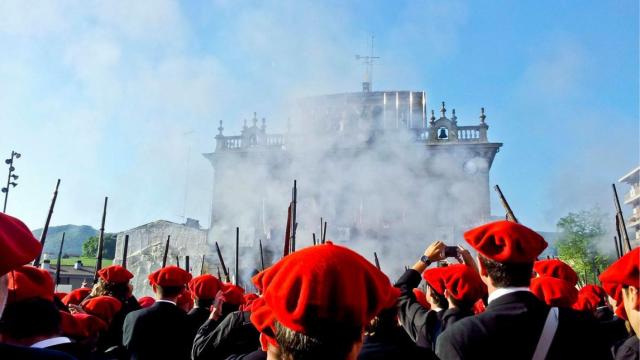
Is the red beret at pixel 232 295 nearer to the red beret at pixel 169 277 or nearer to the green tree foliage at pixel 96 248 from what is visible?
the red beret at pixel 169 277

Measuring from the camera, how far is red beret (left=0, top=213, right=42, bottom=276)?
1672mm

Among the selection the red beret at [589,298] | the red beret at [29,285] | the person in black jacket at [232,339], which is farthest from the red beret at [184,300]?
the red beret at [589,298]

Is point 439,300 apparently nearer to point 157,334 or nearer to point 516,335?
point 516,335

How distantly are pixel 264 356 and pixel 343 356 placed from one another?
973 mm

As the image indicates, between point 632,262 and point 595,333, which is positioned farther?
point 595,333

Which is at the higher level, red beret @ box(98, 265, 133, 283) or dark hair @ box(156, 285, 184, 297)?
red beret @ box(98, 265, 133, 283)

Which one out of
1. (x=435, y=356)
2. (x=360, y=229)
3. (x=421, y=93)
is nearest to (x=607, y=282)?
(x=435, y=356)

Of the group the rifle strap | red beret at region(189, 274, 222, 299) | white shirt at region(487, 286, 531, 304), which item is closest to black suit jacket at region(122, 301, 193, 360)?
red beret at region(189, 274, 222, 299)

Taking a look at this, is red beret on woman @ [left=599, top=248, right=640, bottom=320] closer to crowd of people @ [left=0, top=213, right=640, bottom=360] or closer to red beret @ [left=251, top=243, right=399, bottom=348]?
crowd of people @ [left=0, top=213, right=640, bottom=360]

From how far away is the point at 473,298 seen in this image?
3.90 metres

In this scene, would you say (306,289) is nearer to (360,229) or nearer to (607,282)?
(607,282)

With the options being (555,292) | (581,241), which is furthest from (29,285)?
(581,241)

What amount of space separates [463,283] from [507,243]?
1117 millimetres

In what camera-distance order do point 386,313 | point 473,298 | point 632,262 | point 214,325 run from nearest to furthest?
1. point 632,262
2. point 386,313
3. point 473,298
4. point 214,325
